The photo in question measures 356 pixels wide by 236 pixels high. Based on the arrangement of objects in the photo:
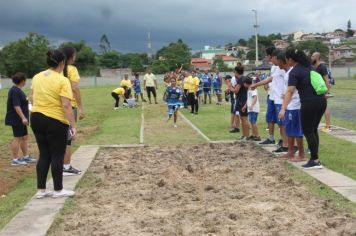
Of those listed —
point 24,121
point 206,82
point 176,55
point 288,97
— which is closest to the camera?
point 288,97

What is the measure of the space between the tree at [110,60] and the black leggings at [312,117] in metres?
108

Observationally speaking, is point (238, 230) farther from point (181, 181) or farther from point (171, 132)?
point (171, 132)

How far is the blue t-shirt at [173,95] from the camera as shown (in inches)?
630

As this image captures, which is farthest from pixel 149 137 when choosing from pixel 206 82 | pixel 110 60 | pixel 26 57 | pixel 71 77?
pixel 110 60

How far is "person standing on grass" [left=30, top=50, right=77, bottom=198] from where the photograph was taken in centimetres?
662

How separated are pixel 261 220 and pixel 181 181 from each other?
2.39m

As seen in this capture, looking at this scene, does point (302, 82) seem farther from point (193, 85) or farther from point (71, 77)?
point (193, 85)

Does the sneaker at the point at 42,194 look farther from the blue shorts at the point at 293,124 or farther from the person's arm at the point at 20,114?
the blue shorts at the point at 293,124

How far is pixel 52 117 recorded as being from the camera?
663 centimetres

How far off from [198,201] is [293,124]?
3.23 metres

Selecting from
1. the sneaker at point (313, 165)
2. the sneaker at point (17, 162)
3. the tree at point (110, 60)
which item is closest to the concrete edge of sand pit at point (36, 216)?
the sneaker at point (17, 162)

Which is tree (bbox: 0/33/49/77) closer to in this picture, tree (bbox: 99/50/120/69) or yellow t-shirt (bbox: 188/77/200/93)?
tree (bbox: 99/50/120/69)

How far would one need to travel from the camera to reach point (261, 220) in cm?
546

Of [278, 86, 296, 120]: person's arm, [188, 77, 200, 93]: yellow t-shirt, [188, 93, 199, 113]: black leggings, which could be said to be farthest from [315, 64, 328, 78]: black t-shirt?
[188, 77, 200, 93]: yellow t-shirt
